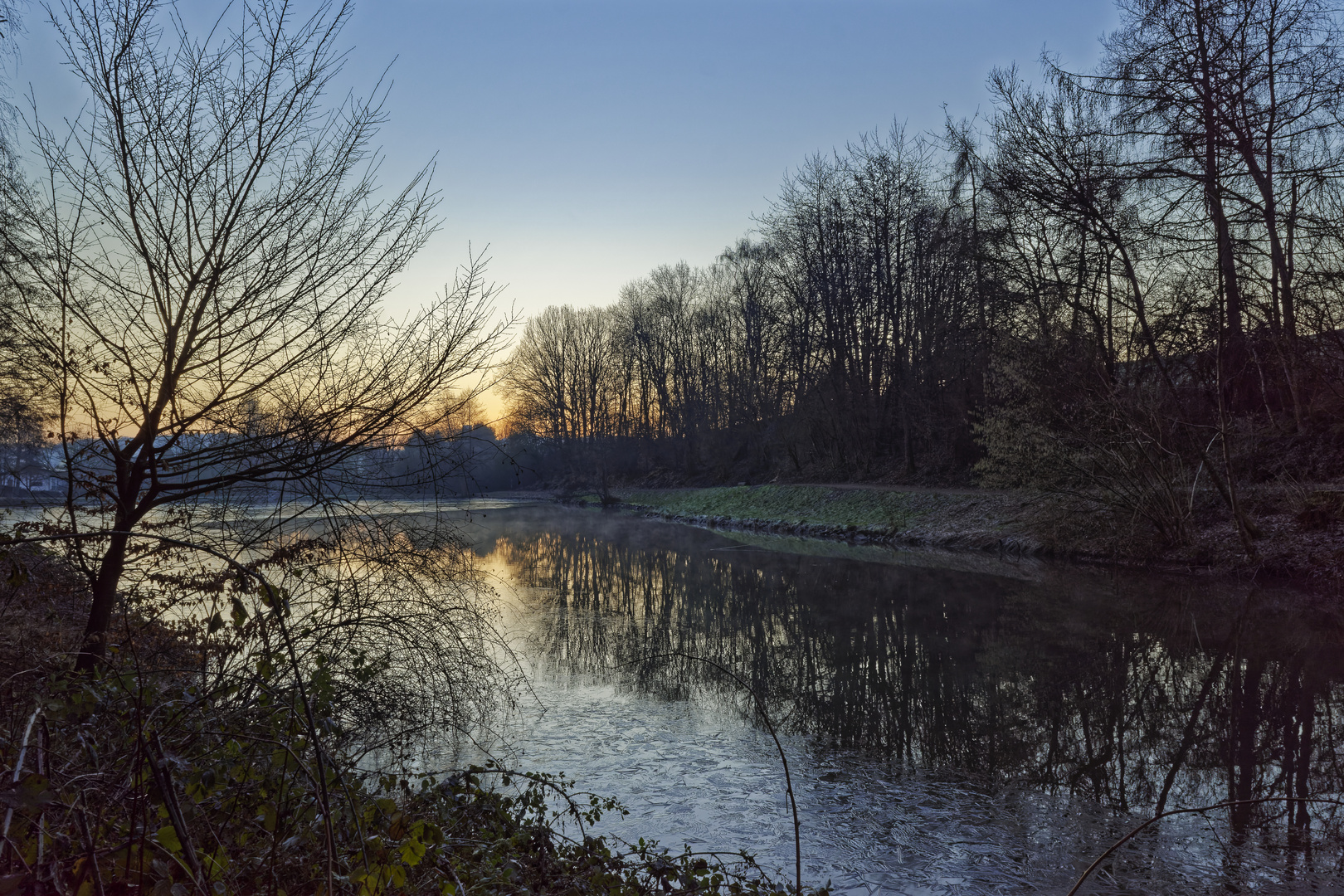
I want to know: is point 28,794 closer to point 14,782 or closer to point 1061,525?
point 14,782

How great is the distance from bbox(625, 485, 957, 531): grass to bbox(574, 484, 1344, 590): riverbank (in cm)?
5

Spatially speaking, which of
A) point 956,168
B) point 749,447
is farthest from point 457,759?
point 749,447

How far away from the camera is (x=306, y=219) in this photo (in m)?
4.41

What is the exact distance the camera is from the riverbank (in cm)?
1255

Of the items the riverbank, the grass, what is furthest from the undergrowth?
the grass

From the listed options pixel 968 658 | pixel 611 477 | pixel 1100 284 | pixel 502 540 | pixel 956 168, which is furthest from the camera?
pixel 611 477

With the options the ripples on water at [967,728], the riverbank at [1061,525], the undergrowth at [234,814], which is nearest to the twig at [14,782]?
the undergrowth at [234,814]

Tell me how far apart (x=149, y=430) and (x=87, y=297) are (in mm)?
843

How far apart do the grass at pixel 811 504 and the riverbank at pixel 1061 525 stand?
0.05m

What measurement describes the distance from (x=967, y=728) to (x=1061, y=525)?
36.2ft

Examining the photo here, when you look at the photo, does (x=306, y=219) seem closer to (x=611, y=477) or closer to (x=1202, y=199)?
(x=1202, y=199)

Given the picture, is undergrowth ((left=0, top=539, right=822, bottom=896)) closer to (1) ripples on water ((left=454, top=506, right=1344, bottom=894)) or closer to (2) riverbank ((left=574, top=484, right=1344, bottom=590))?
(1) ripples on water ((left=454, top=506, right=1344, bottom=894))

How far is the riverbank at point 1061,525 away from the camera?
1255 centimetres

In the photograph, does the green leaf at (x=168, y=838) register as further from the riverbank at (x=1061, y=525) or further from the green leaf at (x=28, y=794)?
the riverbank at (x=1061, y=525)
